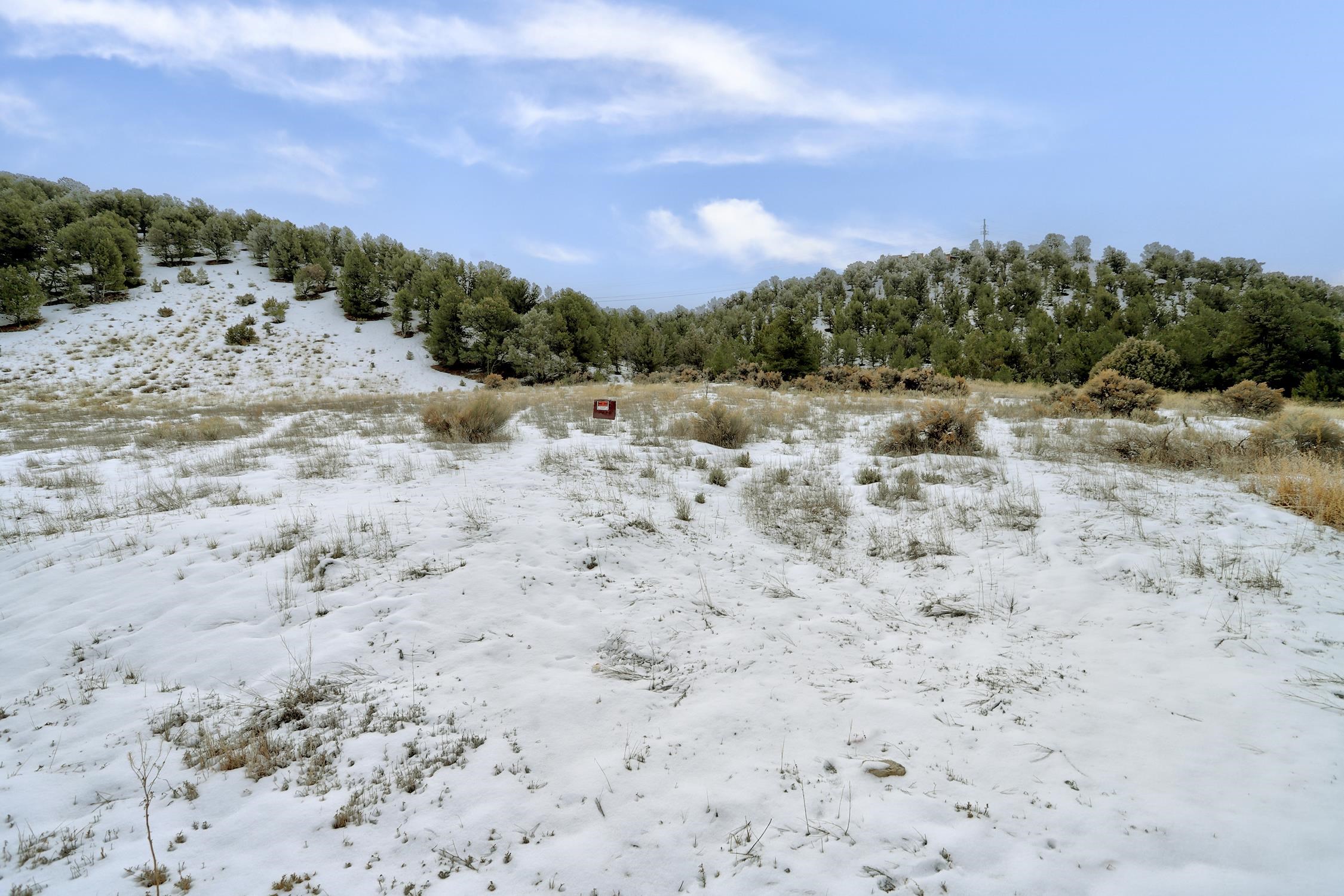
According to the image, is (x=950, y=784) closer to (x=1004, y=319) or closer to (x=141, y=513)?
(x=141, y=513)

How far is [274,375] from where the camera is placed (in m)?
38.8

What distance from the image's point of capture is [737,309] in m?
67.7

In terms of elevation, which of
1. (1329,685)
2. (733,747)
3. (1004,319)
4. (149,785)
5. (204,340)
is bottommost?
(149,785)

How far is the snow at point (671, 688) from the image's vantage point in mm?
2438

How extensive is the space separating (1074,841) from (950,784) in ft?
1.81

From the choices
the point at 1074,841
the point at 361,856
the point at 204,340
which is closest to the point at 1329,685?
the point at 1074,841

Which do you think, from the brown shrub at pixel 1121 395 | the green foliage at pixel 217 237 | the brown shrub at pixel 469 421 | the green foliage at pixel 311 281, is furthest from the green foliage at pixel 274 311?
the brown shrub at pixel 1121 395

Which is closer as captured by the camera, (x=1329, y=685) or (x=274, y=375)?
(x=1329, y=685)

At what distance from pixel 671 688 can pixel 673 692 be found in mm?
39

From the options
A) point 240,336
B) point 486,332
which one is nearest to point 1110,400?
point 486,332

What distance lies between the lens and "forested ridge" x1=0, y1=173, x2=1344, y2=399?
28.9 m

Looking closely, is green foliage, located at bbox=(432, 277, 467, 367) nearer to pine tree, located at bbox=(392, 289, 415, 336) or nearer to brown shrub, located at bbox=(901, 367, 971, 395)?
pine tree, located at bbox=(392, 289, 415, 336)

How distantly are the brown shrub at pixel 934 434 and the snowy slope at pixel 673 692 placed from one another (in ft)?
10.2

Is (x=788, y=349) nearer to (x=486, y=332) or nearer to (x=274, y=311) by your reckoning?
(x=486, y=332)
